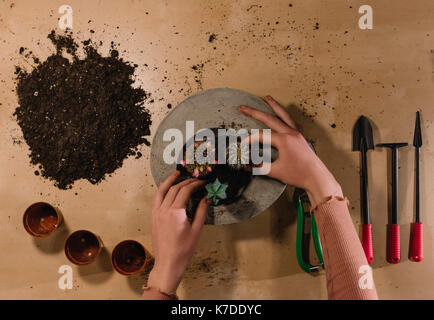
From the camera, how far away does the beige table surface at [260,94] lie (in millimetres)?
981

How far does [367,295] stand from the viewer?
0.62 m

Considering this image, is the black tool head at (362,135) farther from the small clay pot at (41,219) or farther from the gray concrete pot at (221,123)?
the small clay pot at (41,219)

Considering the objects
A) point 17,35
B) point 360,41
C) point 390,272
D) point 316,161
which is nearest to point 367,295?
point 316,161

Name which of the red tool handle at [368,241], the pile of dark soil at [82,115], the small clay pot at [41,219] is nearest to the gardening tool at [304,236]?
the red tool handle at [368,241]

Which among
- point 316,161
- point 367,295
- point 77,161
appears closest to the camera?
point 367,295

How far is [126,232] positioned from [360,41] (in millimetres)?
1030

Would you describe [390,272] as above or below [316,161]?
below

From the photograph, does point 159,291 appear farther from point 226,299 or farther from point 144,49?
point 144,49

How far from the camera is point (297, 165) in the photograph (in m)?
0.77

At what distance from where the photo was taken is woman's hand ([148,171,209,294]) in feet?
2.33

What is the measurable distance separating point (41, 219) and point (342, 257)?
0.93 m

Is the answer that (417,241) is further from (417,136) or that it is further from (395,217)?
(417,136)

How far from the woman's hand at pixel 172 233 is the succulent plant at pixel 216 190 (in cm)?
3

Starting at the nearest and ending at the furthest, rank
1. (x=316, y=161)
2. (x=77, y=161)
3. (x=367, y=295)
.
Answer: (x=367, y=295) → (x=316, y=161) → (x=77, y=161)
